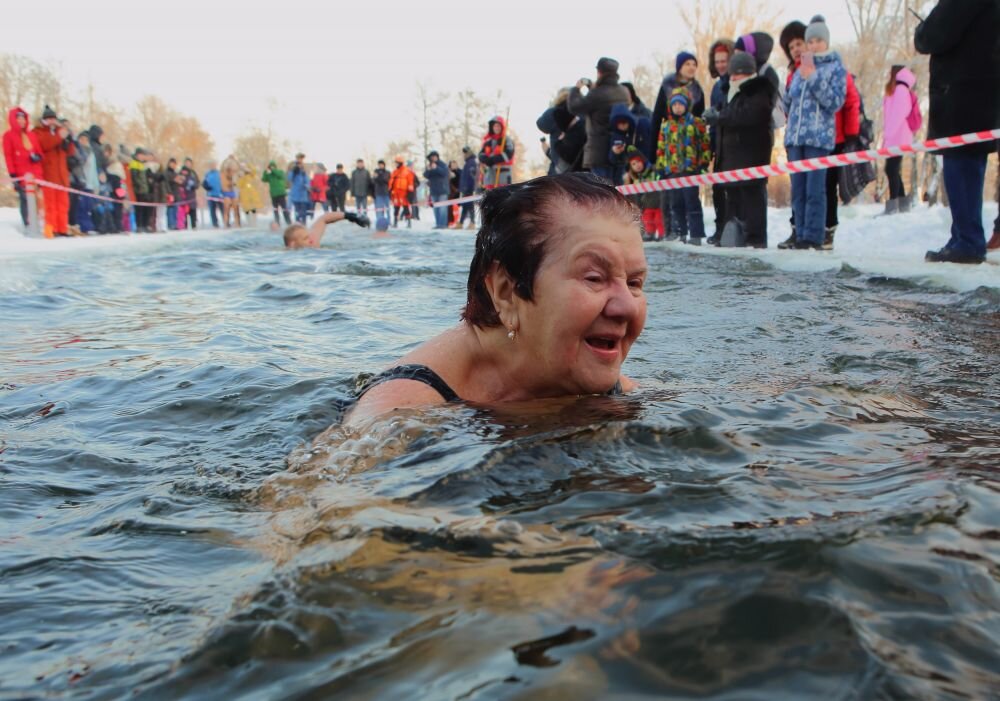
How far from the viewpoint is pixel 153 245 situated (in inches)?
603

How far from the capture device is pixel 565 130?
14.7 m

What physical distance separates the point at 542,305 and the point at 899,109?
39.6ft

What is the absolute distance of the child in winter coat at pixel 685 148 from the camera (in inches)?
450

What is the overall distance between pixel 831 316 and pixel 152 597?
482 cm

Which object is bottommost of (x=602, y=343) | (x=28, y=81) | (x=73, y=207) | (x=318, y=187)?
(x=602, y=343)

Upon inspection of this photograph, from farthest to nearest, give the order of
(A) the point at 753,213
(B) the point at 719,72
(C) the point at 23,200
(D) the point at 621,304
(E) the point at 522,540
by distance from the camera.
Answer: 1. (C) the point at 23,200
2. (B) the point at 719,72
3. (A) the point at 753,213
4. (D) the point at 621,304
5. (E) the point at 522,540

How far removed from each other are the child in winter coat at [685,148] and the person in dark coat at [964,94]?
432 centimetres

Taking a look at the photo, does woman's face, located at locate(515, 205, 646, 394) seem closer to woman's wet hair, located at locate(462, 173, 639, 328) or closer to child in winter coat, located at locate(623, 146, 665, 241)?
woman's wet hair, located at locate(462, 173, 639, 328)

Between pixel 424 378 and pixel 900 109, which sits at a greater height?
pixel 900 109

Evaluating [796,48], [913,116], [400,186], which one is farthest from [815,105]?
[400,186]

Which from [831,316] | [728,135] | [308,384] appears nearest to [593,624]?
[308,384]

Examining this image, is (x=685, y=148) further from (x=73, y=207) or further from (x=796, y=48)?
(x=73, y=207)

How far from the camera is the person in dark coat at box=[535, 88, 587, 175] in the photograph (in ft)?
47.4

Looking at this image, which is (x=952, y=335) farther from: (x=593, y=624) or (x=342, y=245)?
(x=342, y=245)
